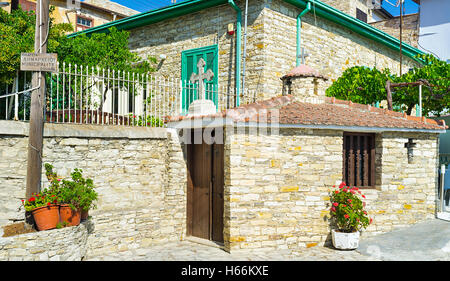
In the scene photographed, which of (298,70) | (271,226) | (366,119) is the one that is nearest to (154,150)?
(271,226)

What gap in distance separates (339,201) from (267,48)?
446 centimetres

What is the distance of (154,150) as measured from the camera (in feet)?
26.8

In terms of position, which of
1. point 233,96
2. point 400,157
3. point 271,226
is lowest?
point 271,226

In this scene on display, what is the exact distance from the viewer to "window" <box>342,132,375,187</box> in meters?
8.56

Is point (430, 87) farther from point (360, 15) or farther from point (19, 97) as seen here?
point (19, 97)

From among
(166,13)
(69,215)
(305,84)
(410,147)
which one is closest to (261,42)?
(305,84)

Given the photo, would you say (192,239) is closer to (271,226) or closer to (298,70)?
(271,226)

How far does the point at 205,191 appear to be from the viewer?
27.4 feet

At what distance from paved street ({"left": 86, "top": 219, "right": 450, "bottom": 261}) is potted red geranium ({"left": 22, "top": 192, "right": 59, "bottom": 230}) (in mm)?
1328

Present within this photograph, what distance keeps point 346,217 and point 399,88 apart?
19.2ft

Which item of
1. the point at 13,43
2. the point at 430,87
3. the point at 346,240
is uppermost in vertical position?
the point at 13,43

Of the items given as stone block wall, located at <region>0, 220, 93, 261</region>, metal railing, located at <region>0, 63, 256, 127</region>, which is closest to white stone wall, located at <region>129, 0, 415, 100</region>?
metal railing, located at <region>0, 63, 256, 127</region>

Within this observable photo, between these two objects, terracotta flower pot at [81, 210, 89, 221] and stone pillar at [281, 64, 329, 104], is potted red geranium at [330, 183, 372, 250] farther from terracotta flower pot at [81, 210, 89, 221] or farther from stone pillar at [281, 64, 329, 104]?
terracotta flower pot at [81, 210, 89, 221]

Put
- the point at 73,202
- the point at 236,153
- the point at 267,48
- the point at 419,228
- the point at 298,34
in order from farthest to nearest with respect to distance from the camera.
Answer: the point at 298,34 → the point at 267,48 → the point at 419,228 → the point at 236,153 → the point at 73,202
